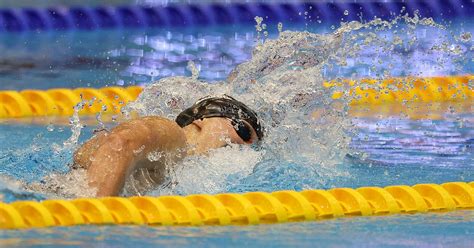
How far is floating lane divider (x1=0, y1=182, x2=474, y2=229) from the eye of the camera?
2383 millimetres

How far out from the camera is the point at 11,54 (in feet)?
20.5

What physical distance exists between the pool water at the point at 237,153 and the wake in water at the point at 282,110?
0.05ft

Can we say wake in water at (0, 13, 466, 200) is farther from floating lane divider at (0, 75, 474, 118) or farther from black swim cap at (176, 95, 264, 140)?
floating lane divider at (0, 75, 474, 118)

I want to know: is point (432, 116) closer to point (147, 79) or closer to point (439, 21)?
point (147, 79)

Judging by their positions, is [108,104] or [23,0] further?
[23,0]

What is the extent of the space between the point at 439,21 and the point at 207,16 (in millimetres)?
1664

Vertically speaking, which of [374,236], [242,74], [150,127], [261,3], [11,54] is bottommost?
[374,236]

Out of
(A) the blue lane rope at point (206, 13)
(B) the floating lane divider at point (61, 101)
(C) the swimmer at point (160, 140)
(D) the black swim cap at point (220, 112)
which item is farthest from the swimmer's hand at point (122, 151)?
(A) the blue lane rope at point (206, 13)

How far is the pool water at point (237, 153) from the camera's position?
2420 mm

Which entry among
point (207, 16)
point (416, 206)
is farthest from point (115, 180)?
point (207, 16)

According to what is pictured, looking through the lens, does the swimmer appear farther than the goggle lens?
No

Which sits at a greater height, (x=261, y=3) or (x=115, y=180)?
(x=261, y=3)

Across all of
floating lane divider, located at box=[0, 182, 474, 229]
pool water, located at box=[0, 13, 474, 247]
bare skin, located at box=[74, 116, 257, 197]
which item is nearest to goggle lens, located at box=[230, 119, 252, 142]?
pool water, located at box=[0, 13, 474, 247]

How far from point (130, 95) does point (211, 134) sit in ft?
5.45
